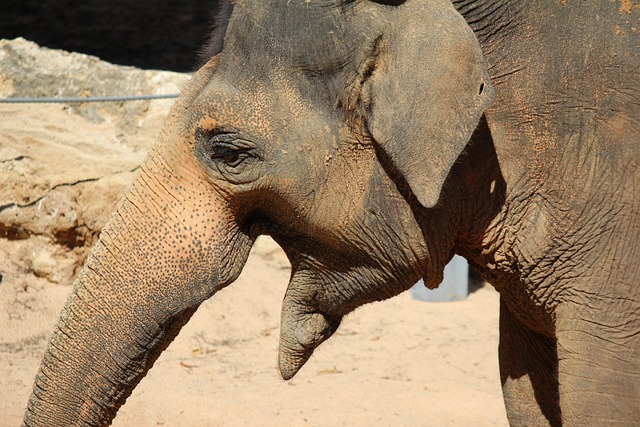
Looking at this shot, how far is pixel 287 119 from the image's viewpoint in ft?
6.68

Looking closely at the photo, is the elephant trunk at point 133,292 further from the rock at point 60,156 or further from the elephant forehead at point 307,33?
the rock at point 60,156

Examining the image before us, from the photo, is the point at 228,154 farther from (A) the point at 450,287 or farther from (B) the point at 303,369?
(A) the point at 450,287

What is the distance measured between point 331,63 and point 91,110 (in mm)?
3856

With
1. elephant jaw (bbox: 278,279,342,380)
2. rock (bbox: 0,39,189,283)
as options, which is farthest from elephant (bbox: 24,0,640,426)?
rock (bbox: 0,39,189,283)

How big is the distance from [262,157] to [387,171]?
261 mm

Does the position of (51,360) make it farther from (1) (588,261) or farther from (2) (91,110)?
(2) (91,110)

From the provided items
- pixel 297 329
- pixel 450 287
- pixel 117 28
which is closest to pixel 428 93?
pixel 297 329

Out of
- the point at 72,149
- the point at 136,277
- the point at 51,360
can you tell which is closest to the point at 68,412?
the point at 51,360

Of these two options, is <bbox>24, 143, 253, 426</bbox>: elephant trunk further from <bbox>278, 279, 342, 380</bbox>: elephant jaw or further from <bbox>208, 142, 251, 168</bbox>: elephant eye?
<bbox>278, 279, 342, 380</bbox>: elephant jaw

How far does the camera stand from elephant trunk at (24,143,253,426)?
6.55ft

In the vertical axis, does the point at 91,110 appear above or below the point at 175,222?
below

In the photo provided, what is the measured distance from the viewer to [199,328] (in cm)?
521

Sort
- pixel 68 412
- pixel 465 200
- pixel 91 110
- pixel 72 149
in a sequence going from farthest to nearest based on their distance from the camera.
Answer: pixel 91 110, pixel 72 149, pixel 465 200, pixel 68 412

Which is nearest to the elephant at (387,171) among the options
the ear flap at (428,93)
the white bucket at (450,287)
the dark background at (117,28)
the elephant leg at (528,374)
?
the ear flap at (428,93)
